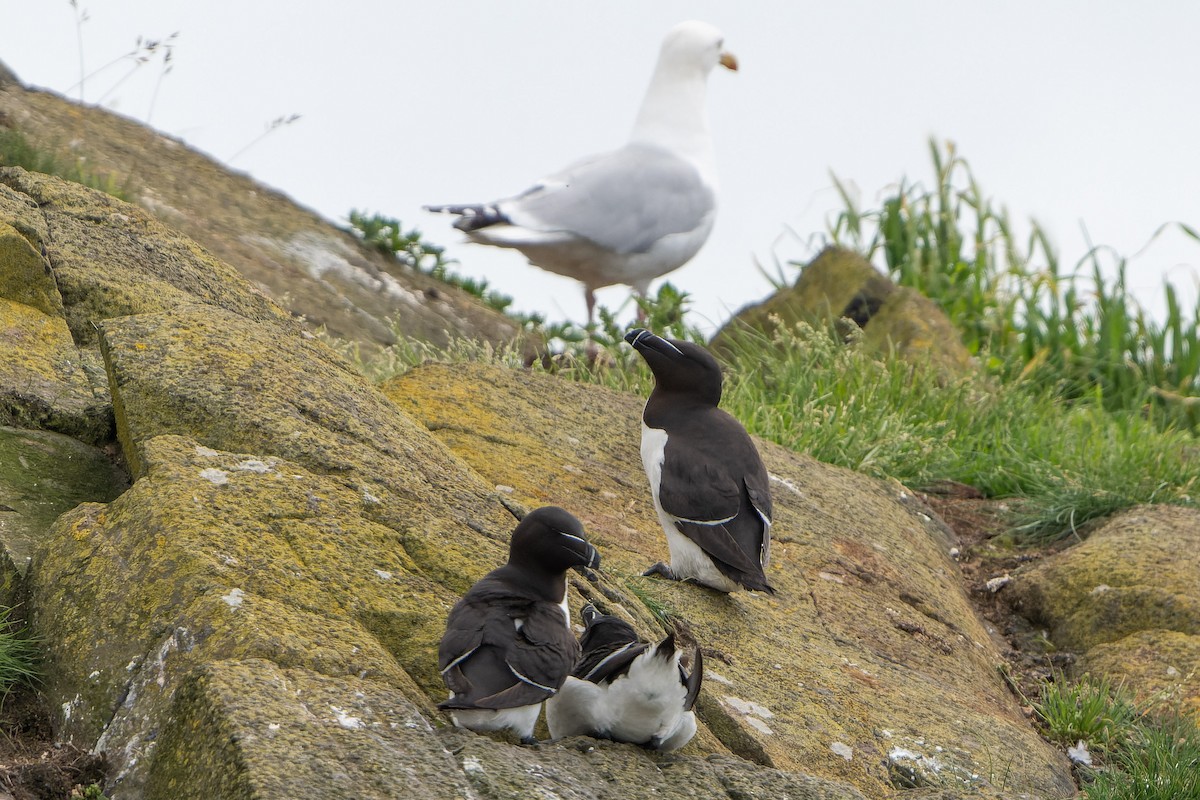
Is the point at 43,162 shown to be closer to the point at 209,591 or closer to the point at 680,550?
the point at 680,550

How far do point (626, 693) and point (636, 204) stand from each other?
6.22 m

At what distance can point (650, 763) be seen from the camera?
10.5 feet

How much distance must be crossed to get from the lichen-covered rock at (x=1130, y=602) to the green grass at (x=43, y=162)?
5.18 m

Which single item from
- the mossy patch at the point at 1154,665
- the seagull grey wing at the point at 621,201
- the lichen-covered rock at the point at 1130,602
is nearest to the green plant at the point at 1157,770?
the mossy patch at the point at 1154,665

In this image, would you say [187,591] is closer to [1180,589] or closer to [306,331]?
[306,331]

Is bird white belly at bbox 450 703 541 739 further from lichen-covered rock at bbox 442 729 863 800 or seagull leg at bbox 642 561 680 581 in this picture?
seagull leg at bbox 642 561 680 581

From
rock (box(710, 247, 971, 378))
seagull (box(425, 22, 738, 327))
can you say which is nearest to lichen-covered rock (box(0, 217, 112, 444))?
seagull (box(425, 22, 738, 327))

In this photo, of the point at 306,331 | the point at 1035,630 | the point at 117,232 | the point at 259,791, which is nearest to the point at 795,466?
the point at 1035,630

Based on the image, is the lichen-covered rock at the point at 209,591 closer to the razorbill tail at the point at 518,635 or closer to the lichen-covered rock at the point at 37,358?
the razorbill tail at the point at 518,635

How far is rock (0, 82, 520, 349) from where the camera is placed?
357 inches

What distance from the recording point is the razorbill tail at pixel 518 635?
2.99 meters

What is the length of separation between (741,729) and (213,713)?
1.50 metres

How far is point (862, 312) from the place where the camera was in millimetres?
9359

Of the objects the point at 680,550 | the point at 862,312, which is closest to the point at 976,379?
the point at 862,312
